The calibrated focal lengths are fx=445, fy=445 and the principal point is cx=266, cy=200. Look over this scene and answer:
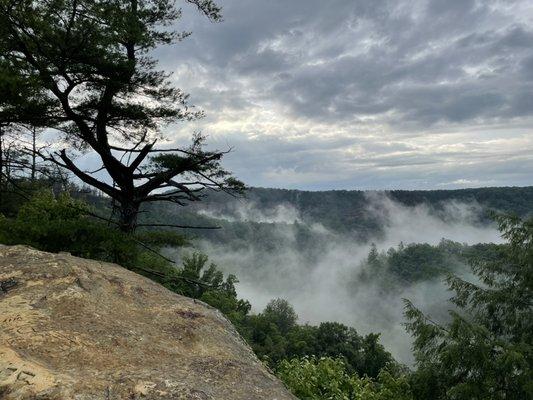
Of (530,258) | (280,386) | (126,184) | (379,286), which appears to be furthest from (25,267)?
(379,286)

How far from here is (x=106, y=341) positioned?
4969 millimetres

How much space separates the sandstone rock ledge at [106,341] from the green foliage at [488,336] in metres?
7.86

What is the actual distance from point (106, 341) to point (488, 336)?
11.1m

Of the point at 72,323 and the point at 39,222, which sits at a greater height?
the point at 39,222

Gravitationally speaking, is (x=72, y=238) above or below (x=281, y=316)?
above

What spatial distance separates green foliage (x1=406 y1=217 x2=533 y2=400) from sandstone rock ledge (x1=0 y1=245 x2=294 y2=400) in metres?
7.86

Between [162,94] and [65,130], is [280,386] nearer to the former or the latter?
[162,94]

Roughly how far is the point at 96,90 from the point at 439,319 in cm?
12679

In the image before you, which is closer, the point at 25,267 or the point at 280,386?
the point at 280,386

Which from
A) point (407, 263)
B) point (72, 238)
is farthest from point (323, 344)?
point (407, 263)

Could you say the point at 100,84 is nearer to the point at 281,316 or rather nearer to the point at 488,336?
the point at 488,336

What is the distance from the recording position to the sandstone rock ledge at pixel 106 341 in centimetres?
405

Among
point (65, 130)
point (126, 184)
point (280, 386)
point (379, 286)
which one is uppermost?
point (65, 130)

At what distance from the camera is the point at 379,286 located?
17412 cm
